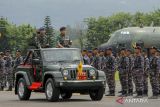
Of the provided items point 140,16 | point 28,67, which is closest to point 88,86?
point 28,67

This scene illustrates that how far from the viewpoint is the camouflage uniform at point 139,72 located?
22.5 meters

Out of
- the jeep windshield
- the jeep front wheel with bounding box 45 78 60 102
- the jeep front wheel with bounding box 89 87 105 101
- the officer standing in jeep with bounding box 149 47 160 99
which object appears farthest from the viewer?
the officer standing in jeep with bounding box 149 47 160 99

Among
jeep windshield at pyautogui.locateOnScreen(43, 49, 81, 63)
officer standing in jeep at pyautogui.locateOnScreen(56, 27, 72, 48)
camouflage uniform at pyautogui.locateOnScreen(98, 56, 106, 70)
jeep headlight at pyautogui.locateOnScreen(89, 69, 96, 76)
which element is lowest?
jeep headlight at pyautogui.locateOnScreen(89, 69, 96, 76)

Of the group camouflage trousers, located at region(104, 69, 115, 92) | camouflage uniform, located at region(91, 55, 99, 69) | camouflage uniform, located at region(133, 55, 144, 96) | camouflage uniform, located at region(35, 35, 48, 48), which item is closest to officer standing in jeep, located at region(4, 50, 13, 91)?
camouflage uniform, located at region(91, 55, 99, 69)

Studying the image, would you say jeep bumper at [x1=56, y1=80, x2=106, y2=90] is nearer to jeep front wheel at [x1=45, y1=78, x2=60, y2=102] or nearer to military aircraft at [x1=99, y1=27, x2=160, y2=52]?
jeep front wheel at [x1=45, y1=78, x2=60, y2=102]

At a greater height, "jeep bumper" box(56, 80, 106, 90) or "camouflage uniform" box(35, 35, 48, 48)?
"camouflage uniform" box(35, 35, 48, 48)

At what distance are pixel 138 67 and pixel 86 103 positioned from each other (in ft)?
10.7

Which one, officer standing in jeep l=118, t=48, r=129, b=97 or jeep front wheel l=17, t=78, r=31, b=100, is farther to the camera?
officer standing in jeep l=118, t=48, r=129, b=97

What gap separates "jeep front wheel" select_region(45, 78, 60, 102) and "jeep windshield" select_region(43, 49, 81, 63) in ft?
3.39

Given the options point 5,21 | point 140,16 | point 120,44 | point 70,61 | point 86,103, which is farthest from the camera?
point 5,21

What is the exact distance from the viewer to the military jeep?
2044 centimetres

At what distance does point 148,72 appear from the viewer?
22.7 metres

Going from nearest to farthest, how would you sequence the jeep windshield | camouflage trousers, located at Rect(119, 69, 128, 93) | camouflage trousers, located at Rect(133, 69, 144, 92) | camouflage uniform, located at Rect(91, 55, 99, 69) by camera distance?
the jeep windshield
camouflage trousers, located at Rect(133, 69, 144, 92)
camouflage trousers, located at Rect(119, 69, 128, 93)
camouflage uniform, located at Rect(91, 55, 99, 69)

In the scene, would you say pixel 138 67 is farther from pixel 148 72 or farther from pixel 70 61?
pixel 70 61
